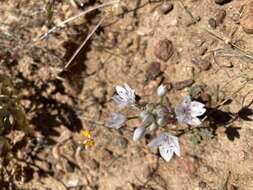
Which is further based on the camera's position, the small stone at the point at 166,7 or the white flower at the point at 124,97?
the small stone at the point at 166,7

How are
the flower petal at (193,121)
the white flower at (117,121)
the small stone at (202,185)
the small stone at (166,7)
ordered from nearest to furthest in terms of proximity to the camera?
the flower petal at (193,121)
the white flower at (117,121)
the small stone at (202,185)
the small stone at (166,7)

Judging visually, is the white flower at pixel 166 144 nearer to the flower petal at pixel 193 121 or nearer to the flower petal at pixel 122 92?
the flower petal at pixel 193 121

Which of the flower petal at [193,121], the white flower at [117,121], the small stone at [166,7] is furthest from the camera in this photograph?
the small stone at [166,7]

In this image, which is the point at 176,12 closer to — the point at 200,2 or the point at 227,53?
the point at 200,2

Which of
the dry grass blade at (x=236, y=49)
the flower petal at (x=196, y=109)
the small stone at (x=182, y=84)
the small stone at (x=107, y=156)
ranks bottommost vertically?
the small stone at (x=107, y=156)

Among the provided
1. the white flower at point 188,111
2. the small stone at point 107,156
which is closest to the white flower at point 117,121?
the white flower at point 188,111

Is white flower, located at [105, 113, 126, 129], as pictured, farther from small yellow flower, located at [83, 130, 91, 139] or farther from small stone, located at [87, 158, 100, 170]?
small stone, located at [87, 158, 100, 170]

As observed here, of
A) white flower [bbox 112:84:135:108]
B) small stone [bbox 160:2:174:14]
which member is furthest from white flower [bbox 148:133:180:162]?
small stone [bbox 160:2:174:14]

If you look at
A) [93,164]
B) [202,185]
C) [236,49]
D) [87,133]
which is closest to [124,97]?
[87,133]
